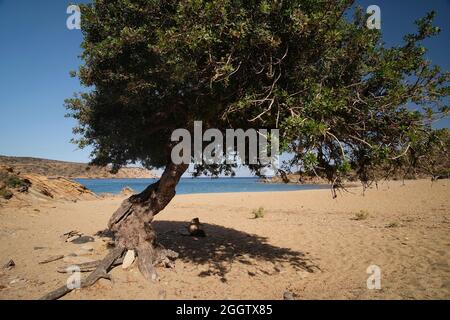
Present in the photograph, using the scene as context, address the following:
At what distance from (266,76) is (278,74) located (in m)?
0.30

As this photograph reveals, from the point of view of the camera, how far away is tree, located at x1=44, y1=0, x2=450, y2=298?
21.3 feet

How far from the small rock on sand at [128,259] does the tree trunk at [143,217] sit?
0.60ft

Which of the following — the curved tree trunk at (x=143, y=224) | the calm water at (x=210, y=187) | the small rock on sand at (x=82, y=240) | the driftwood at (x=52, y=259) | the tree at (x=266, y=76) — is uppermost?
the tree at (x=266, y=76)

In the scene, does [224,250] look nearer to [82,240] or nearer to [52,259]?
[82,240]

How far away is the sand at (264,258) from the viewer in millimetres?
7160

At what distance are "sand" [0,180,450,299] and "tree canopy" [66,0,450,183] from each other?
1776mm

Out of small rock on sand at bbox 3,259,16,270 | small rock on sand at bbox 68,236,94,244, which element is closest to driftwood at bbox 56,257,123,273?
small rock on sand at bbox 3,259,16,270

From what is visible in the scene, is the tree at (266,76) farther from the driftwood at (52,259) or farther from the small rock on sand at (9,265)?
the small rock on sand at (9,265)

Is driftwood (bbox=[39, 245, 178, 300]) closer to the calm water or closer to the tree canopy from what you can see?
the tree canopy

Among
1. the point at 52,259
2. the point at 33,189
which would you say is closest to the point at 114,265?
the point at 52,259

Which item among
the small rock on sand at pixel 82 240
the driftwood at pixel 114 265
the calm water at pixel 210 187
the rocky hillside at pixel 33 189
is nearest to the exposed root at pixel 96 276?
the driftwood at pixel 114 265
